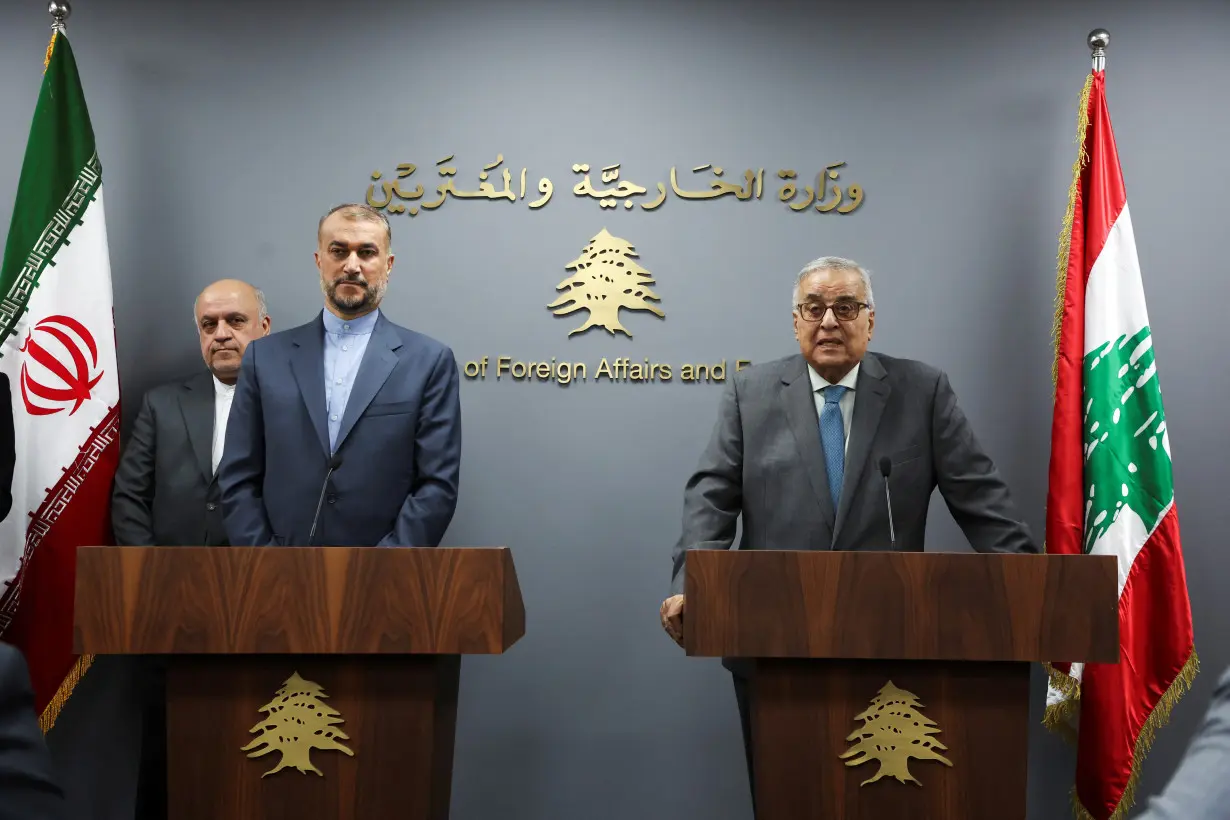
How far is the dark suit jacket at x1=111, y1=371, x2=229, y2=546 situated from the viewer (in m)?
3.55

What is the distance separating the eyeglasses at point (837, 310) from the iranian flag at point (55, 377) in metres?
A: 2.24

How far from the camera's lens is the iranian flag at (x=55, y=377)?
11.7ft

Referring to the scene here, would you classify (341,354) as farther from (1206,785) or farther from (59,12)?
(1206,785)

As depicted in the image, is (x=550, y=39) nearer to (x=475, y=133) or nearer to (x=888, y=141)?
(x=475, y=133)

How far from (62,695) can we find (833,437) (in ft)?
8.11

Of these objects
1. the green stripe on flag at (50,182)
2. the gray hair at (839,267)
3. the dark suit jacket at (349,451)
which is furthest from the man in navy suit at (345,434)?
the green stripe on flag at (50,182)

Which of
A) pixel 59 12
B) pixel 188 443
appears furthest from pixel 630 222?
pixel 59 12

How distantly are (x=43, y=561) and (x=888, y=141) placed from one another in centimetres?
309

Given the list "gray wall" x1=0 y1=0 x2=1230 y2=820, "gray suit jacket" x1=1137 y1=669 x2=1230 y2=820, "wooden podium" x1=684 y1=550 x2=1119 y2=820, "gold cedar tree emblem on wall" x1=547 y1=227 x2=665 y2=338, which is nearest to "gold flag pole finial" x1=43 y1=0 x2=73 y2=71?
"gray wall" x1=0 y1=0 x2=1230 y2=820

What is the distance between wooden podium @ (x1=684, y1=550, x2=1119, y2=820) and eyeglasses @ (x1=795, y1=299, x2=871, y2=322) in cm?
96

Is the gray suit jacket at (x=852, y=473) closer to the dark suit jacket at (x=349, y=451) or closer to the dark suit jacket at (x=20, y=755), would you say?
the dark suit jacket at (x=349, y=451)

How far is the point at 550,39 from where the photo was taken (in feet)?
13.4

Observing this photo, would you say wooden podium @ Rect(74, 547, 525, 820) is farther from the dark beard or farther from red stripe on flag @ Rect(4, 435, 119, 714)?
red stripe on flag @ Rect(4, 435, 119, 714)

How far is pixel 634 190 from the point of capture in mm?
4008
